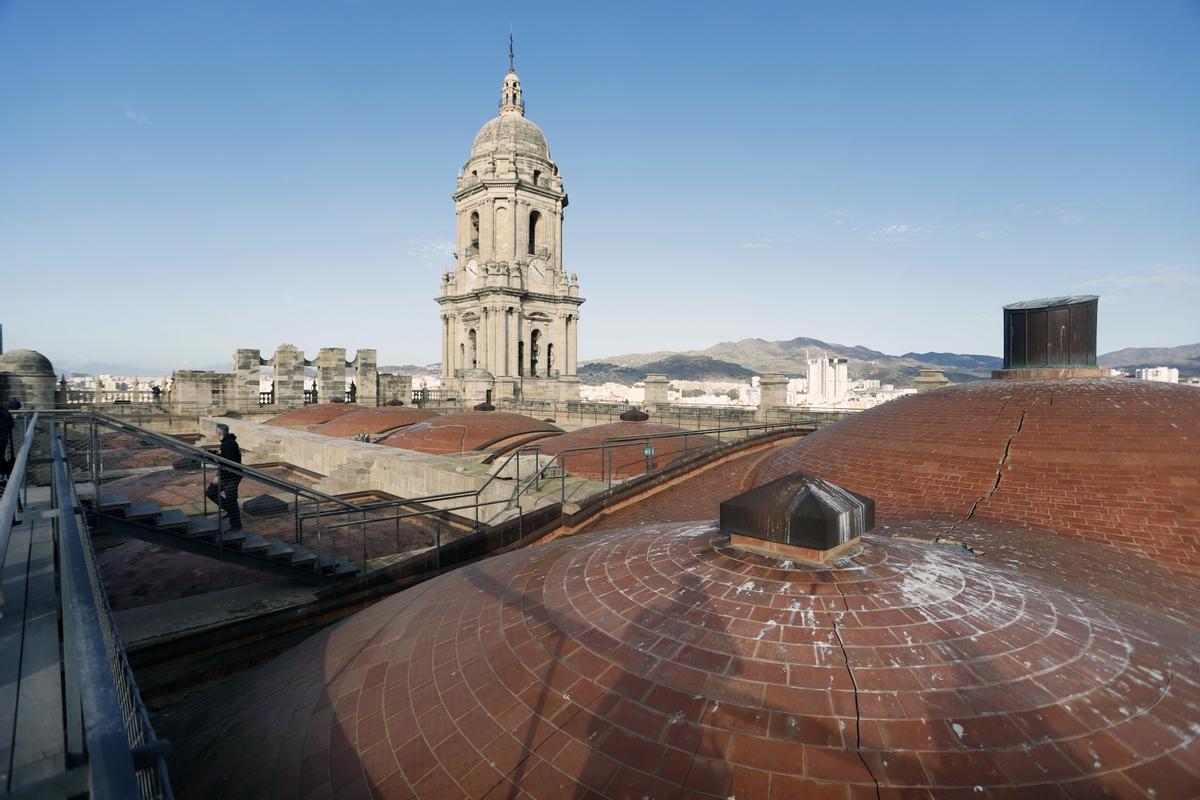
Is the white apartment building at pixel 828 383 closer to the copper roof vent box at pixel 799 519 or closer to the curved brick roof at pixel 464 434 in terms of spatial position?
the curved brick roof at pixel 464 434

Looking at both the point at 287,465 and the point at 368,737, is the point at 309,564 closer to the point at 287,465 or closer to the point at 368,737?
the point at 368,737

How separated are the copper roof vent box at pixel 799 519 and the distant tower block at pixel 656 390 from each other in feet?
70.5

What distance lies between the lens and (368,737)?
11.4 feet

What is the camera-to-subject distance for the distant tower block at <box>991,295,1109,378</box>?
33.5 ft

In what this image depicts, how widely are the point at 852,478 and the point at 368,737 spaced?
A: 8428 millimetres

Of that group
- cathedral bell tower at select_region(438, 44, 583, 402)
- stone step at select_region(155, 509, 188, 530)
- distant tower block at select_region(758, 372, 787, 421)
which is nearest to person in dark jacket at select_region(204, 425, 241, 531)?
stone step at select_region(155, 509, 188, 530)

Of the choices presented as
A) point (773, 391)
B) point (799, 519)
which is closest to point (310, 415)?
point (773, 391)

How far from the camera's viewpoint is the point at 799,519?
4066 millimetres

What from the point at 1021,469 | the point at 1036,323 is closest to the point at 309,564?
the point at 1021,469

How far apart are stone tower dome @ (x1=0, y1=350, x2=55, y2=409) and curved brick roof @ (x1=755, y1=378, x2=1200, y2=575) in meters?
24.0

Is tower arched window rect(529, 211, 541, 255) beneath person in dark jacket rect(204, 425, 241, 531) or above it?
above

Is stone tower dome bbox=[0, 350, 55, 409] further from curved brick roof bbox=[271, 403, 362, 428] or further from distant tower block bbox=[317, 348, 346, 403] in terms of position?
distant tower block bbox=[317, 348, 346, 403]

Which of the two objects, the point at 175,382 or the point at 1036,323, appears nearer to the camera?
the point at 1036,323

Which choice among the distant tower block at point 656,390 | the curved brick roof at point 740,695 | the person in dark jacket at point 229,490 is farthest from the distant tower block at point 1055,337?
the distant tower block at point 656,390
